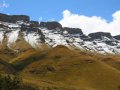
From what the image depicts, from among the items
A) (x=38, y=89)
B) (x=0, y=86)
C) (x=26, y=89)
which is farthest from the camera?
(x=38, y=89)

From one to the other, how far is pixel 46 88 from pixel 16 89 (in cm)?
9174

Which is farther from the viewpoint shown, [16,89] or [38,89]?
[38,89]

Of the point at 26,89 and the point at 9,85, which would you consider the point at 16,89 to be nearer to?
the point at 9,85

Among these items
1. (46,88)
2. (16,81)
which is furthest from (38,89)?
(16,81)

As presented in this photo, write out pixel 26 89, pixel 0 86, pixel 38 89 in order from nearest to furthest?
pixel 0 86, pixel 26 89, pixel 38 89

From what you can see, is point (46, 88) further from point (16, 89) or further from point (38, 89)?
A: point (16, 89)

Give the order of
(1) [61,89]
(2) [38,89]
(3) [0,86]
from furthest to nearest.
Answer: (1) [61,89], (2) [38,89], (3) [0,86]

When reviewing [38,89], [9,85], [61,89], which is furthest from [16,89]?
[61,89]

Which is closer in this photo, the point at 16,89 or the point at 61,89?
the point at 16,89

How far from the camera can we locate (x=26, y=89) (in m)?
165

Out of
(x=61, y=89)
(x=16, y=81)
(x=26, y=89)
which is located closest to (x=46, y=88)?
(x=61, y=89)

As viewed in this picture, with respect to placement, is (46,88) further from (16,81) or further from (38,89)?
(16,81)

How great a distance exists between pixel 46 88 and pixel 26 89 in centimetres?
2935

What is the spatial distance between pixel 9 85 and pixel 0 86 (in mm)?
2802
